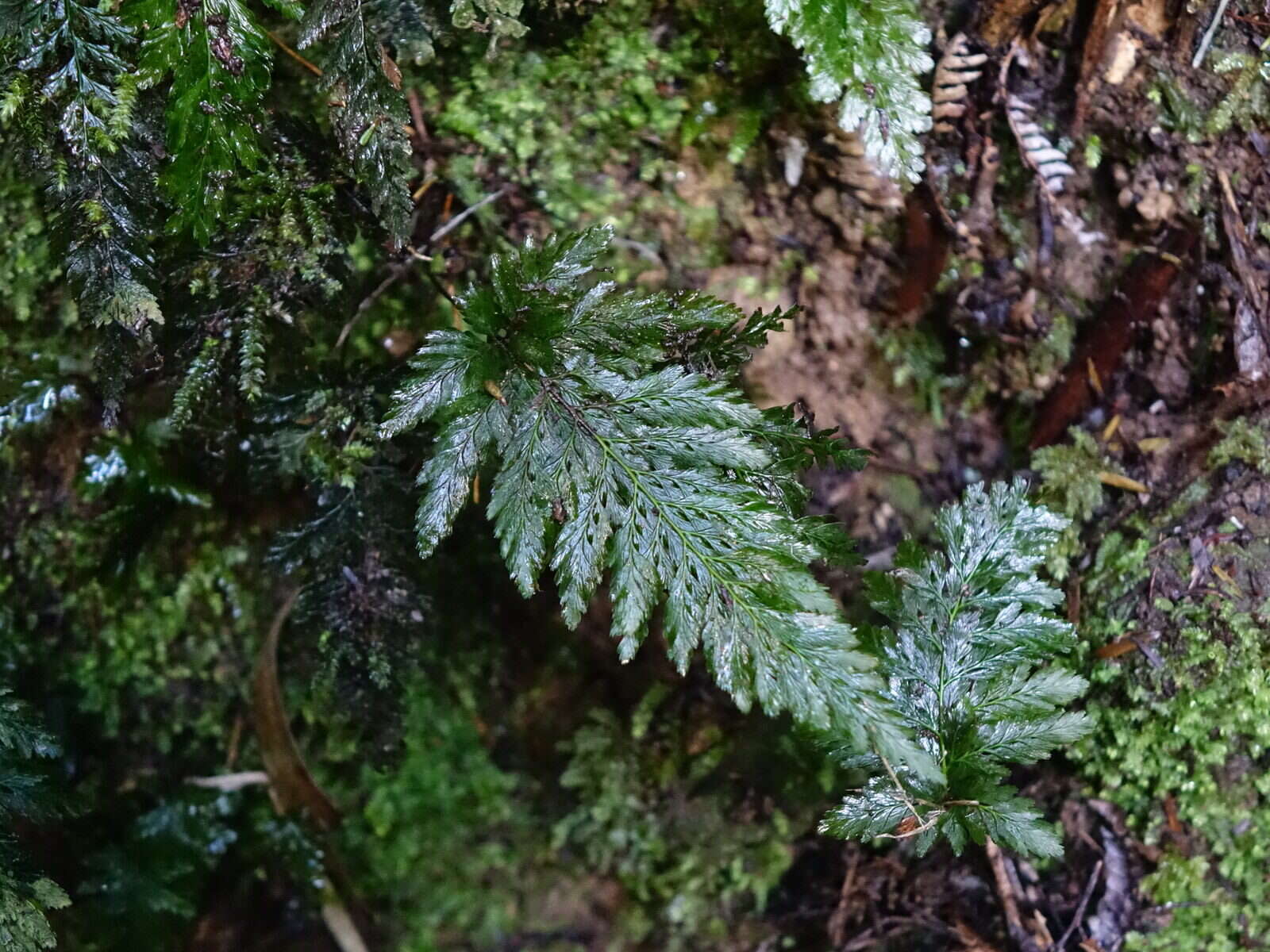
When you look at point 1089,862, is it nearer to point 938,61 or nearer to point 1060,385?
point 1060,385

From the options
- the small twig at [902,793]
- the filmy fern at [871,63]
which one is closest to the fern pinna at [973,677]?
the small twig at [902,793]

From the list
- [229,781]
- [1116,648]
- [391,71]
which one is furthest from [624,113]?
[229,781]

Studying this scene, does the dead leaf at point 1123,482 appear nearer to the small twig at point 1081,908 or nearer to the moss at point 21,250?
the small twig at point 1081,908

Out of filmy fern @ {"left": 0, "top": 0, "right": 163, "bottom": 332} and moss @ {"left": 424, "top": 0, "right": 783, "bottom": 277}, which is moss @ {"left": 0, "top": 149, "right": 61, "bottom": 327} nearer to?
filmy fern @ {"left": 0, "top": 0, "right": 163, "bottom": 332}

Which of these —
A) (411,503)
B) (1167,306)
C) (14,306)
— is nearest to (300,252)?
(411,503)

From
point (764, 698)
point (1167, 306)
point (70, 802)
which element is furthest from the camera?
point (1167, 306)
